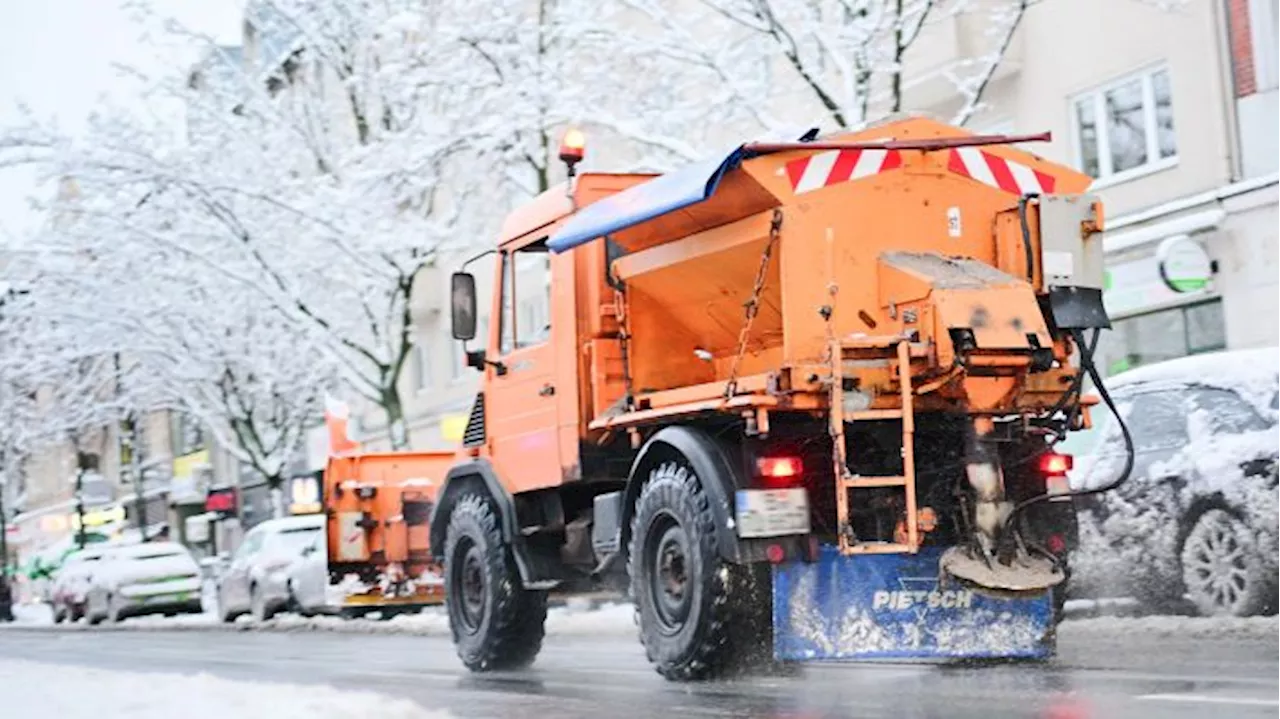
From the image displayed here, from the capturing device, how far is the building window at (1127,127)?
21.6 meters

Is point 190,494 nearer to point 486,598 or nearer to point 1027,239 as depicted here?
point 486,598

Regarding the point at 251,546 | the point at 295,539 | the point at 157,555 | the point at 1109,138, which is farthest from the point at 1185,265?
the point at 157,555

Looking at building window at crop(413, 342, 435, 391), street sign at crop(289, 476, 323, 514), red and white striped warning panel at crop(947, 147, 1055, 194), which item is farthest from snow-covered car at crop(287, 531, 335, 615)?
building window at crop(413, 342, 435, 391)

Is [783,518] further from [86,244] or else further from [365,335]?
[86,244]

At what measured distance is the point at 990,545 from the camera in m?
9.20

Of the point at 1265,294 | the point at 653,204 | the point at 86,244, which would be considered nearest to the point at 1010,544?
the point at 653,204

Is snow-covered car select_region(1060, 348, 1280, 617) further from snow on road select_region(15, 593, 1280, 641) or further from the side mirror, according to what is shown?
the side mirror

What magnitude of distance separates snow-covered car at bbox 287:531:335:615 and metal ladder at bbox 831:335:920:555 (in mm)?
14785

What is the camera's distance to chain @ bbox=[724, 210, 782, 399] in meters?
9.41

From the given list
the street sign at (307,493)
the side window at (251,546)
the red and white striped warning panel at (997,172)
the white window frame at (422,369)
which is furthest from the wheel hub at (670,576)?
the white window frame at (422,369)

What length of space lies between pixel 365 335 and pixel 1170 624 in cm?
1750

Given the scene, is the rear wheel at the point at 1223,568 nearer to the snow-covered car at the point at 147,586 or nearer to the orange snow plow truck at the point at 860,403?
the orange snow plow truck at the point at 860,403

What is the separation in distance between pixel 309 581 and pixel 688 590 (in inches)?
577

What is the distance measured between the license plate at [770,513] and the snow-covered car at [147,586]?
2267 centimetres
